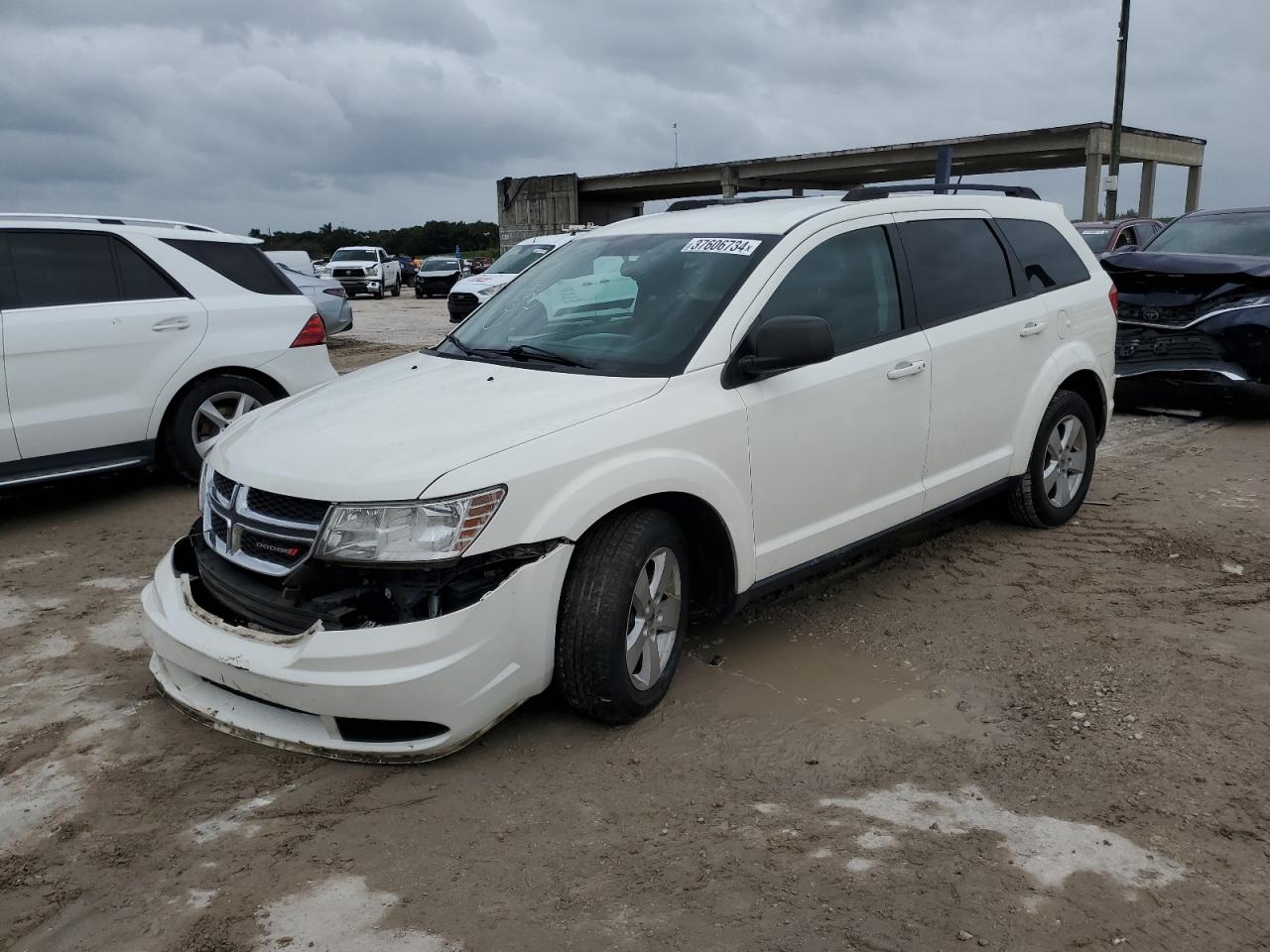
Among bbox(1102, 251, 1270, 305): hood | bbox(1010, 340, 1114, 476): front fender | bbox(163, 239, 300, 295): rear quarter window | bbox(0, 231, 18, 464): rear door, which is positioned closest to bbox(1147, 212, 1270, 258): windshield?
bbox(1102, 251, 1270, 305): hood

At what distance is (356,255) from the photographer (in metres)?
35.0

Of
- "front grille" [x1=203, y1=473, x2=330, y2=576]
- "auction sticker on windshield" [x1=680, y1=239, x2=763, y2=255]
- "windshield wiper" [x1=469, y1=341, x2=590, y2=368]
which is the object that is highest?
"auction sticker on windshield" [x1=680, y1=239, x2=763, y2=255]

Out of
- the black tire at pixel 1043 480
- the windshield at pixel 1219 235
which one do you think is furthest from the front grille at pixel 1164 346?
the black tire at pixel 1043 480

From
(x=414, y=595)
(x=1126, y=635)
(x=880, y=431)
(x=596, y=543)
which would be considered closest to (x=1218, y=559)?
(x=1126, y=635)

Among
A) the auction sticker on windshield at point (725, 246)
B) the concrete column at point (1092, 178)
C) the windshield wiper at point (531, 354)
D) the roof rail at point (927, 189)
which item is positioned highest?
the concrete column at point (1092, 178)

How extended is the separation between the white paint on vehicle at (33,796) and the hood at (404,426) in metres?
1.08

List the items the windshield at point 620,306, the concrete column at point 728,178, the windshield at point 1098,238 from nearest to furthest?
the windshield at point 620,306 → the windshield at point 1098,238 → the concrete column at point 728,178

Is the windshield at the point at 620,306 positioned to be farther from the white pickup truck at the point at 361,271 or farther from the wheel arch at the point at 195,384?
the white pickup truck at the point at 361,271

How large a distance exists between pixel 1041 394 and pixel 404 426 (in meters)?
3.28

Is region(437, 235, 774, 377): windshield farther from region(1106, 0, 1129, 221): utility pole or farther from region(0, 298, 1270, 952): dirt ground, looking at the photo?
region(1106, 0, 1129, 221): utility pole

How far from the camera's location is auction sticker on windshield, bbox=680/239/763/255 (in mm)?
4199

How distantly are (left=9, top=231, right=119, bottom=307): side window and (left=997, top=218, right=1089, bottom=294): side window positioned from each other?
17.0ft

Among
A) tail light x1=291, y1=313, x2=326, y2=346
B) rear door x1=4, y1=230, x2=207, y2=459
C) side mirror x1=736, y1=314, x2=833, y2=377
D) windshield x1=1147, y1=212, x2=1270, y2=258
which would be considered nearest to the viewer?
side mirror x1=736, y1=314, x2=833, y2=377

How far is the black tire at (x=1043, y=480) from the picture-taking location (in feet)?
17.9
